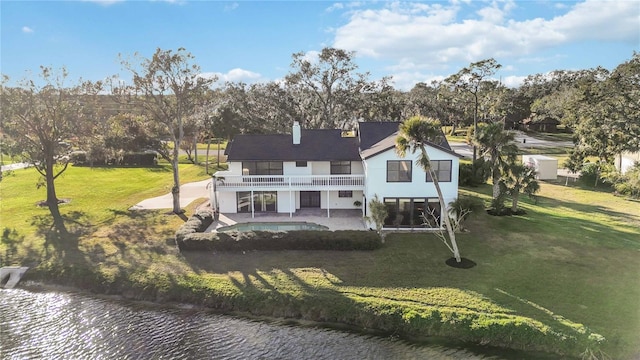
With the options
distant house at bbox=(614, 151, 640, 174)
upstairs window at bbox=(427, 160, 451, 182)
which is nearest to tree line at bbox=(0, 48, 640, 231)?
distant house at bbox=(614, 151, 640, 174)

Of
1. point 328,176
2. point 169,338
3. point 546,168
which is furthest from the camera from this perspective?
point 546,168

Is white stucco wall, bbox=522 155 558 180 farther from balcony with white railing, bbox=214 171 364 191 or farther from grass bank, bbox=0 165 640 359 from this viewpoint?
balcony with white railing, bbox=214 171 364 191

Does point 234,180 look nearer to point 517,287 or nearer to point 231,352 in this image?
point 231,352

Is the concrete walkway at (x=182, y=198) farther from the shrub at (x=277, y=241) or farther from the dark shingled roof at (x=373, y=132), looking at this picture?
the dark shingled roof at (x=373, y=132)

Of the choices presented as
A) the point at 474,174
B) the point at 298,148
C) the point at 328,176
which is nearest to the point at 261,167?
the point at 298,148

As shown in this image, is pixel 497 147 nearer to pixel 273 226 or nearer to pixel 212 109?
pixel 273 226

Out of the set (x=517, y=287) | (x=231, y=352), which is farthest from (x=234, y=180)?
(x=517, y=287)

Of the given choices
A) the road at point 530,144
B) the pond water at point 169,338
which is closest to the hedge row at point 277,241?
the pond water at point 169,338

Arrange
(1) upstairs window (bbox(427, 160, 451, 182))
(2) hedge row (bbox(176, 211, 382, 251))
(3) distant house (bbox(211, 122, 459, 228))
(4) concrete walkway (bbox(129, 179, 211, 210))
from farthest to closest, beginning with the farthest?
1. (4) concrete walkway (bbox(129, 179, 211, 210))
2. (3) distant house (bbox(211, 122, 459, 228))
3. (1) upstairs window (bbox(427, 160, 451, 182))
4. (2) hedge row (bbox(176, 211, 382, 251))
